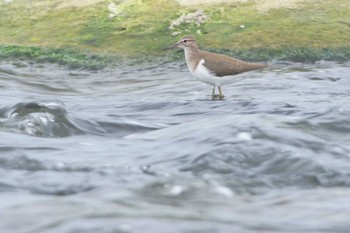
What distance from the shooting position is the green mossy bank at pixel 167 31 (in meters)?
16.5

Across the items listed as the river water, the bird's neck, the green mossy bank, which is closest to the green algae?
the green mossy bank

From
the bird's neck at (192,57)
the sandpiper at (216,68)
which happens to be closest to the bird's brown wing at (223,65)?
the sandpiper at (216,68)

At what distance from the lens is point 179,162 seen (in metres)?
7.54

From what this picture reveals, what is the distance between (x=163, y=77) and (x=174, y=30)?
2374 millimetres

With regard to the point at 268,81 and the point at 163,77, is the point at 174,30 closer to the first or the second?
the point at 163,77

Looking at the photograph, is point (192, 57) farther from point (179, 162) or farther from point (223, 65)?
point (179, 162)

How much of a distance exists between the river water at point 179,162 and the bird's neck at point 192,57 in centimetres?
47

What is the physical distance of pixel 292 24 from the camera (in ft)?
56.2

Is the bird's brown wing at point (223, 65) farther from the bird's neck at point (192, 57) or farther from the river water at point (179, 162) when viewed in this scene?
the river water at point (179, 162)

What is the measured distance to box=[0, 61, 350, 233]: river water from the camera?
5.30m

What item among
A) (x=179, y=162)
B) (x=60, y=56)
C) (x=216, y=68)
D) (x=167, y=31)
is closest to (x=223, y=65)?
(x=216, y=68)

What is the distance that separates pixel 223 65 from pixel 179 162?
575 cm

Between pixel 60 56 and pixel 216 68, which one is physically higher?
pixel 216 68

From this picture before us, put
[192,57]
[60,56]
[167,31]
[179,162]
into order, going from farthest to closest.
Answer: [167,31] < [60,56] < [192,57] < [179,162]
